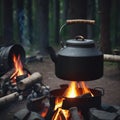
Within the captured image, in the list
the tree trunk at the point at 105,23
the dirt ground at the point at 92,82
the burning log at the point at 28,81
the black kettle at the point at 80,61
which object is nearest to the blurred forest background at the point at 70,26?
the tree trunk at the point at 105,23

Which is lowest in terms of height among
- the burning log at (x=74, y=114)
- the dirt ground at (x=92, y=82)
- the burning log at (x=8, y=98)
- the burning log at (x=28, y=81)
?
the dirt ground at (x=92, y=82)

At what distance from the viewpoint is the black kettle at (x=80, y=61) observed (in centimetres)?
484

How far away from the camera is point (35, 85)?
7.78 meters

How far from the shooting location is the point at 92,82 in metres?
9.59

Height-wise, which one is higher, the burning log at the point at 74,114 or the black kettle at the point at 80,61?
the black kettle at the point at 80,61

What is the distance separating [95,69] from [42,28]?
1017 cm

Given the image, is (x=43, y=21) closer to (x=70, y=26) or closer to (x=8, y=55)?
(x=70, y=26)

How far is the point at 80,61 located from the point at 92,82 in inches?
190

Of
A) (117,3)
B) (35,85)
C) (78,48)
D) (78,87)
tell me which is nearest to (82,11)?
(35,85)

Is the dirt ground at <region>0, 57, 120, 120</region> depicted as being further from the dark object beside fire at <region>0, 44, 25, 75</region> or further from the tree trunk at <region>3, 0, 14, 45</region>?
the tree trunk at <region>3, 0, 14, 45</region>

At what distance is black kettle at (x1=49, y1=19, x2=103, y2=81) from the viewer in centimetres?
484

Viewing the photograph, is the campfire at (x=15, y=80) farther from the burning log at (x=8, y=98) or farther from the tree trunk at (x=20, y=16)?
the tree trunk at (x=20, y=16)

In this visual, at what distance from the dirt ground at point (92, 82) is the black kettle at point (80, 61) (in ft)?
7.14

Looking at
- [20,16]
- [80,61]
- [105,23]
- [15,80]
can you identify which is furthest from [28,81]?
[20,16]
